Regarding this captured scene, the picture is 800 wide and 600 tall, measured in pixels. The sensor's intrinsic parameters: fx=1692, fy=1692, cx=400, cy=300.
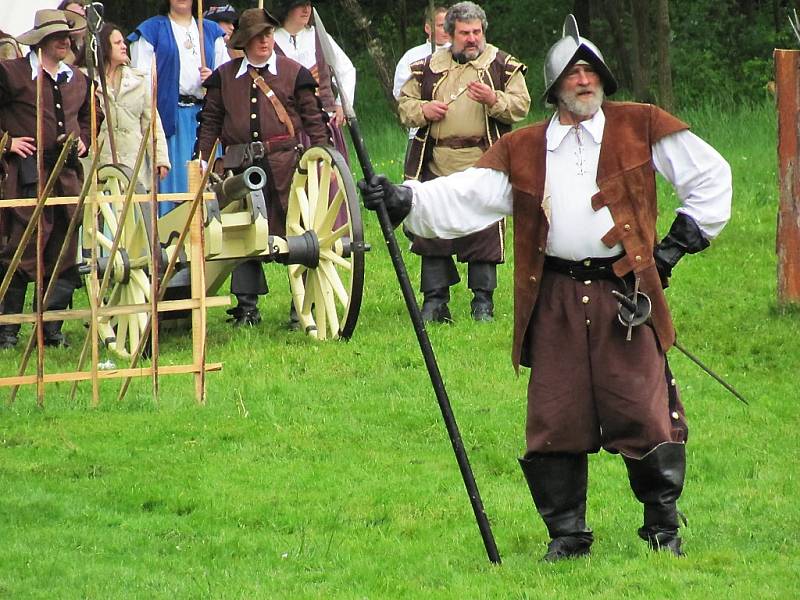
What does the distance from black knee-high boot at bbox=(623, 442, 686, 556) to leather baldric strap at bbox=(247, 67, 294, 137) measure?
514 centimetres

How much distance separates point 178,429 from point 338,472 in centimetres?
102

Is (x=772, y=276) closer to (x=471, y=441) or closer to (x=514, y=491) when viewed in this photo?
(x=471, y=441)

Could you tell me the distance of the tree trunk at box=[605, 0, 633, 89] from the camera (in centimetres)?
2402

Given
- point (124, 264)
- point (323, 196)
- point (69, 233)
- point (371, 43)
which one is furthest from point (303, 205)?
point (371, 43)

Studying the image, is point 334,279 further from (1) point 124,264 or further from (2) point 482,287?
(1) point 124,264

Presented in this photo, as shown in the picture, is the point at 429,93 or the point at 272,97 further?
the point at 429,93

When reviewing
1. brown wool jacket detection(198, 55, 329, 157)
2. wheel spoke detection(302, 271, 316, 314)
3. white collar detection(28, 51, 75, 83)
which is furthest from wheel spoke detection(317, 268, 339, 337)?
white collar detection(28, 51, 75, 83)

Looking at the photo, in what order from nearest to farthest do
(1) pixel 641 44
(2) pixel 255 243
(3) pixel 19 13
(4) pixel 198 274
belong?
(4) pixel 198 274 < (2) pixel 255 243 < (3) pixel 19 13 < (1) pixel 641 44

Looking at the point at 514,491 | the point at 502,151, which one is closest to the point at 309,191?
the point at 514,491

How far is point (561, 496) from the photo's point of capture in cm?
578

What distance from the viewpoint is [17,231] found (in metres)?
10.1

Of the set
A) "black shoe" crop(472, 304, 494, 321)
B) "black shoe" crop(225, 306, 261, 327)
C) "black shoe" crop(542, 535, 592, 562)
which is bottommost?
"black shoe" crop(225, 306, 261, 327)

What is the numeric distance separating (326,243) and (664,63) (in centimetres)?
911

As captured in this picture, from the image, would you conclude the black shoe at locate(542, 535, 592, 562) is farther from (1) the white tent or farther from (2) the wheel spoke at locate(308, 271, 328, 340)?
(1) the white tent
